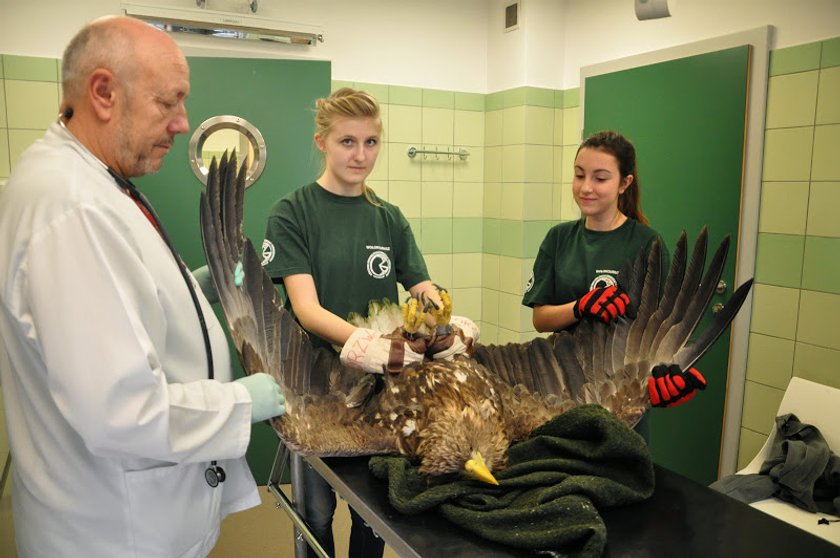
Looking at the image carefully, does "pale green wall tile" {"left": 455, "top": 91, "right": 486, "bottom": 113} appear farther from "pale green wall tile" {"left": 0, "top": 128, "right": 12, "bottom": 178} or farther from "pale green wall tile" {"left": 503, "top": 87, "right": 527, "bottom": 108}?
"pale green wall tile" {"left": 0, "top": 128, "right": 12, "bottom": 178}

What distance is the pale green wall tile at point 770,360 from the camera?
276 cm

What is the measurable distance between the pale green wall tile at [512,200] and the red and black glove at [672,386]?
248 cm

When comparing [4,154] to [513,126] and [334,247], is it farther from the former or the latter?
[513,126]

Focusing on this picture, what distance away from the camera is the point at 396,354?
1.52 metres

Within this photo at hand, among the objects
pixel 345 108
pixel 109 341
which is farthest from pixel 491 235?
pixel 109 341

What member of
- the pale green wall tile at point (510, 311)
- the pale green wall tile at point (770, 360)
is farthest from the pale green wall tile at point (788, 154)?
the pale green wall tile at point (510, 311)

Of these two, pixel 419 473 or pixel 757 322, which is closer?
pixel 419 473

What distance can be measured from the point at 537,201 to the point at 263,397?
2955 millimetres

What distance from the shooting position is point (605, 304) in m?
1.71

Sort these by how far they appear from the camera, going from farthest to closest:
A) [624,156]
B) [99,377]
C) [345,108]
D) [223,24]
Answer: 1. [223,24]
2. [624,156]
3. [345,108]
4. [99,377]

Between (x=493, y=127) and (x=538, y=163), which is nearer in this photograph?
(x=538, y=163)

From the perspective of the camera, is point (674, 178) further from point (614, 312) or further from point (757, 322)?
point (614, 312)

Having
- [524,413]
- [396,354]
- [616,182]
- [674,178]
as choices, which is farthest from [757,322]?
[396,354]

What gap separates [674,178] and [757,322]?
792mm
